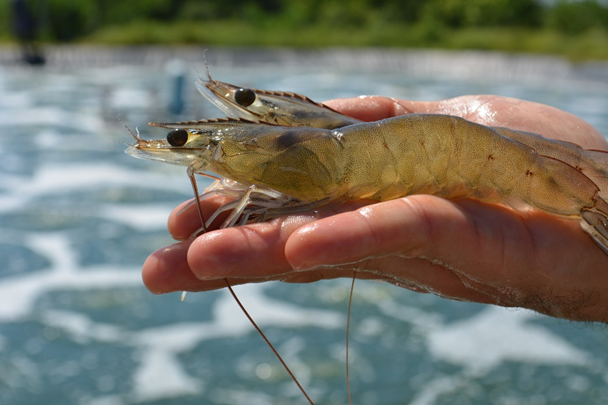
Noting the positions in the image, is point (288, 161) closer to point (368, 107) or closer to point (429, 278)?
point (429, 278)

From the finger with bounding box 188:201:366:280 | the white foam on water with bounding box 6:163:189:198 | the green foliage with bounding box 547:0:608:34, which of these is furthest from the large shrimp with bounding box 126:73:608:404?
the green foliage with bounding box 547:0:608:34

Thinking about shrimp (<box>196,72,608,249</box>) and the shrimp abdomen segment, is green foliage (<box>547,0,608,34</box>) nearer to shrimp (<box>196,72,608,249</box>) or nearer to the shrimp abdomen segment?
shrimp (<box>196,72,608,249</box>)

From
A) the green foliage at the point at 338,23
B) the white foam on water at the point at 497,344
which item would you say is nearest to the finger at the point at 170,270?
the white foam on water at the point at 497,344

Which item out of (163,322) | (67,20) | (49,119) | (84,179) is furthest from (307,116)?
(67,20)

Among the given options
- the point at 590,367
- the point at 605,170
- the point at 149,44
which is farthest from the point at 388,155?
the point at 149,44

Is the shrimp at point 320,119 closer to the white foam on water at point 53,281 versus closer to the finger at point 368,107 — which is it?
the finger at point 368,107
